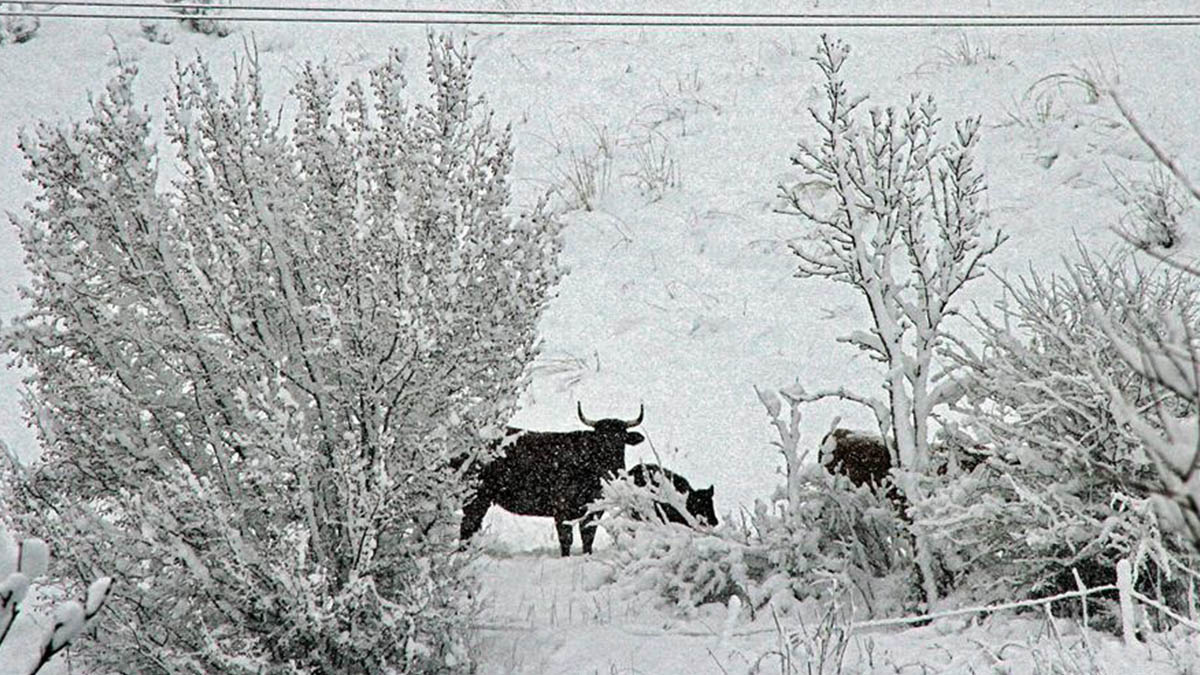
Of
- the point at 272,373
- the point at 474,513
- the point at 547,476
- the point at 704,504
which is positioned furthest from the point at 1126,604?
the point at 474,513

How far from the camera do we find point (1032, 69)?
10969 mm

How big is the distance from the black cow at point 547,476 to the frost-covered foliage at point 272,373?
1690 millimetres

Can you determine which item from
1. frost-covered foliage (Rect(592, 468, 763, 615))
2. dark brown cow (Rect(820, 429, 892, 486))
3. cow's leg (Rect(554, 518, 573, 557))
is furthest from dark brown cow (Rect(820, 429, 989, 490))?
cow's leg (Rect(554, 518, 573, 557))

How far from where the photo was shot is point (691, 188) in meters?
10.5

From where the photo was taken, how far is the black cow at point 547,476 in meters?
5.75

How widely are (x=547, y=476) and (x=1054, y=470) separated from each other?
264cm

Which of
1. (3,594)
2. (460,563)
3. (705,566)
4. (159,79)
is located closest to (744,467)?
(705,566)

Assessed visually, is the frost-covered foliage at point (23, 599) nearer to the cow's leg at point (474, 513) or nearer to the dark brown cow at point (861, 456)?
the cow's leg at point (474, 513)

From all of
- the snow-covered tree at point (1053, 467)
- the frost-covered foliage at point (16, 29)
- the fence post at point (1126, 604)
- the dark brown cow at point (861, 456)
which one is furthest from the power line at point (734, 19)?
the fence post at point (1126, 604)

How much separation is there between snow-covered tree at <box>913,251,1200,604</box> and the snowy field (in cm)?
33

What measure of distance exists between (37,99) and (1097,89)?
1056 centimetres

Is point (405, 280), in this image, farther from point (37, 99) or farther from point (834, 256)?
point (37, 99)

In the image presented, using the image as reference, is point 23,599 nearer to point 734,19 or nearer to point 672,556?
point 672,556

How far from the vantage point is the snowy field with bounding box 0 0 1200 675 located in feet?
18.1
